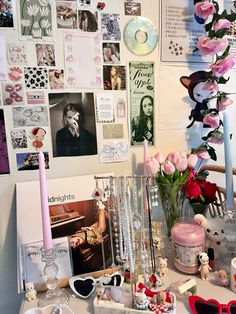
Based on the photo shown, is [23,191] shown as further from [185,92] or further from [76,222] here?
[185,92]

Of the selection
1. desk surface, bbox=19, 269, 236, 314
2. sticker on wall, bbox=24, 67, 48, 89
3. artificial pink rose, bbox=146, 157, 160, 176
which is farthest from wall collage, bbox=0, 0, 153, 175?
desk surface, bbox=19, 269, 236, 314

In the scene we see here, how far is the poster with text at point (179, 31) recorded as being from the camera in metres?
0.82

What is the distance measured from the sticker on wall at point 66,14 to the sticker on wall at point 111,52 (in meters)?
0.10

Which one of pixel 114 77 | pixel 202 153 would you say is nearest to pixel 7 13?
pixel 114 77

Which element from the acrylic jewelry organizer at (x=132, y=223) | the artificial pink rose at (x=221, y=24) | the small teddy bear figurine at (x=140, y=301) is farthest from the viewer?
the artificial pink rose at (x=221, y=24)

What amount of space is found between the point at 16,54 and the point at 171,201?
0.57 meters

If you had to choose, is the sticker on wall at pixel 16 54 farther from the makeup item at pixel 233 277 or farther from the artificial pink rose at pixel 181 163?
the makeup item at pixel 233 277

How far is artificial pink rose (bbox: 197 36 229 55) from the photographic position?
0.78 m

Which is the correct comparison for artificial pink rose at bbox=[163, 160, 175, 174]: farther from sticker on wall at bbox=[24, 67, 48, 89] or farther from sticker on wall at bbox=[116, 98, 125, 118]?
sticker on wall at bbox=[24, 67, 48, 89]

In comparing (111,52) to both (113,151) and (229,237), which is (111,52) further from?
(229,237)

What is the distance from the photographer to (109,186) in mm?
727

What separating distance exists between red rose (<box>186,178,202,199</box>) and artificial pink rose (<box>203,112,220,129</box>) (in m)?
0.18

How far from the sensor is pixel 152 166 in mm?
763

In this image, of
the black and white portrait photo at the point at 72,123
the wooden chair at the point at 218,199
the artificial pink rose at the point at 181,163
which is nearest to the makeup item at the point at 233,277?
the wooden chair at the point at 218,199
